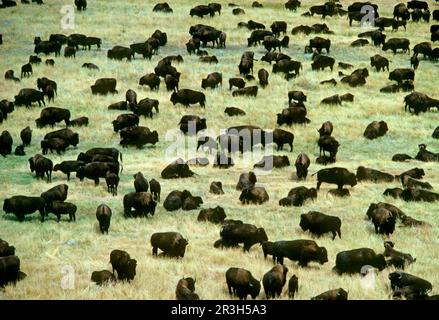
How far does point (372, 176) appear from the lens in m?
27.4

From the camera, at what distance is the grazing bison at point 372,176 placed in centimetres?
2738

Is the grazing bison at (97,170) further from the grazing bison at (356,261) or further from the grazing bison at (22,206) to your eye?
the grazing bison at (356,261)

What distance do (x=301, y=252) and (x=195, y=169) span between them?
11293 mm

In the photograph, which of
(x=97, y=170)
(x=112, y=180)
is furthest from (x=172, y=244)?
(x=97, y=170)

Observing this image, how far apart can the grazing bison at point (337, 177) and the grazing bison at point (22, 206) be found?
9.79m

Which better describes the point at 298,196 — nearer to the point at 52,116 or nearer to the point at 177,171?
the point at 177,171

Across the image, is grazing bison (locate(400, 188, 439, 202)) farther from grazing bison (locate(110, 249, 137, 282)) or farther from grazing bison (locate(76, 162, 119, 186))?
grazing bison (locate(110, 249, 137, 282))

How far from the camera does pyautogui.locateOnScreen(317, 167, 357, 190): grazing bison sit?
85.0ft

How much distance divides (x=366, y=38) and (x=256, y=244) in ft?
116

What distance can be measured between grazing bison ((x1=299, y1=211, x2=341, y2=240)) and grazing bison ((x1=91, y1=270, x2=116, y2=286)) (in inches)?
255

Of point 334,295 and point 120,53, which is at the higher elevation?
point 120,53

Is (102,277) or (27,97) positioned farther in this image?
(27,97)

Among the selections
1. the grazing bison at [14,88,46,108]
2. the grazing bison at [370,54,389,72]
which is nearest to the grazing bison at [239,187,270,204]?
the grazing bison at [14,88,46,108]
